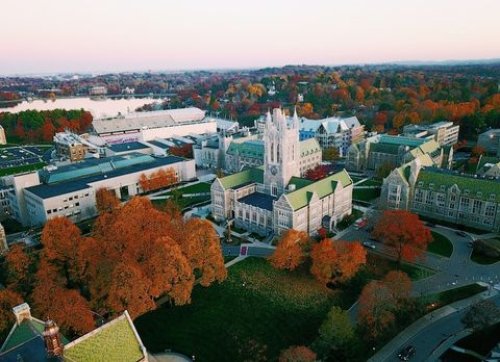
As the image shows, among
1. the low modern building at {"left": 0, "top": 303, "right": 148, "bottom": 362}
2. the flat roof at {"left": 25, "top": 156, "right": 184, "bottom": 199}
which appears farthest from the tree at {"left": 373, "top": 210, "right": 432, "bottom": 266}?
the flat roof at {"left": 25, "top": 156, "right": 184, "bottom": 199}

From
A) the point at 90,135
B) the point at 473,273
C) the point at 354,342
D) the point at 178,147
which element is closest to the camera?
the point at 354,342

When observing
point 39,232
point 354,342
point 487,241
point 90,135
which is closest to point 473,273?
point 487,241

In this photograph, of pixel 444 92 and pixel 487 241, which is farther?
pixel 444 92

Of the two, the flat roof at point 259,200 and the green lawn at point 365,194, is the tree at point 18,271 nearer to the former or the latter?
the flat roof at point 259,200

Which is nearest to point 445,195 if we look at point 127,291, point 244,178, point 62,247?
point 244,178

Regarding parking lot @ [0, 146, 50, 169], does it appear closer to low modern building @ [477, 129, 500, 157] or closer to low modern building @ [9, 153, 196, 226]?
low modern building @ [9, 153, 196, 226]

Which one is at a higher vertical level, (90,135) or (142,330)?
(90,135)

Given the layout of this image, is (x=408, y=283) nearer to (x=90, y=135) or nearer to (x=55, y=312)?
(x=55, y=312)
